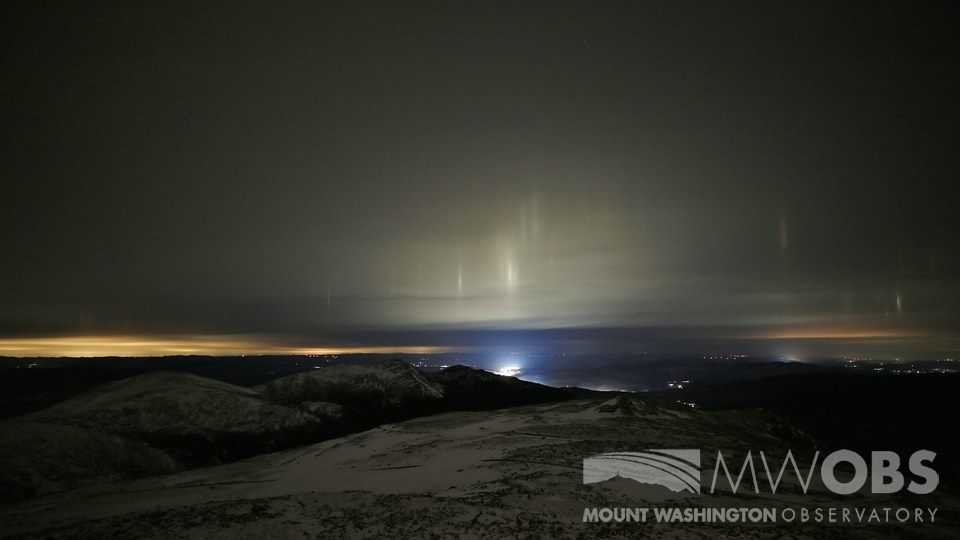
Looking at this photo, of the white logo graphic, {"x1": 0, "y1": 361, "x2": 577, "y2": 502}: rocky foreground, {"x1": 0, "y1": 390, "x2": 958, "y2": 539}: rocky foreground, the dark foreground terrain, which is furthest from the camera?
{"x1": 0, "y1": 361, "x2": 577, "y2": 502}: rocky foreground

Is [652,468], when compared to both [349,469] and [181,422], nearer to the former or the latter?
[349,469]

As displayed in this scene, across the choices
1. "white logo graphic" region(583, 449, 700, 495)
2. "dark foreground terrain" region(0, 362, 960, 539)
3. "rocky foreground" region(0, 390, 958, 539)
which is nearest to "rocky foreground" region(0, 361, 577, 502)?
"dark foreground terrain" region(0, 362, 960, 539)

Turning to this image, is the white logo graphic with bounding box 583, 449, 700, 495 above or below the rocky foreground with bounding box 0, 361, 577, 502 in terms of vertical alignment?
above

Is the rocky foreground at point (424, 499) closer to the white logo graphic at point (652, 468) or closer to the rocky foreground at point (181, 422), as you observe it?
the white logo graphic at point (652, 468)

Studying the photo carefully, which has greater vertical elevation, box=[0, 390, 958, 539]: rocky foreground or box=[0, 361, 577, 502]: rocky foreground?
box=[0, 390, 958, 539]: rocky foreground

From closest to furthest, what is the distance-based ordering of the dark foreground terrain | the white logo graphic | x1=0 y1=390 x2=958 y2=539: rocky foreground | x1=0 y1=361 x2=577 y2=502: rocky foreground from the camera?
x1=0 y1=390 x2=958 y2=539: rocky foreground < the dark foreground terrain < the white logo graphic < x1=0 y1=361 x2=577 y2=502: rocky foreground

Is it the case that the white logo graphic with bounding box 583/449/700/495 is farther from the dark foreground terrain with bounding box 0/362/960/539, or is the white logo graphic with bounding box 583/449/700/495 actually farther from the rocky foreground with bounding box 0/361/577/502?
the rocky foreground with bounding box 0/361/577/502

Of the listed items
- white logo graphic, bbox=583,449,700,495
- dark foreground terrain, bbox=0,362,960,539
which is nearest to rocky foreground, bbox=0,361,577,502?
dark foreground terrain, bbox=0,362,960,539

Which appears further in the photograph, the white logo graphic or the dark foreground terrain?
the white logo graphic

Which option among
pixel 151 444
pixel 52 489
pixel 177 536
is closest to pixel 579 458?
pixel 177 536

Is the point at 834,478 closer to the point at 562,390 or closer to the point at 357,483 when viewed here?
the point at 357,483
